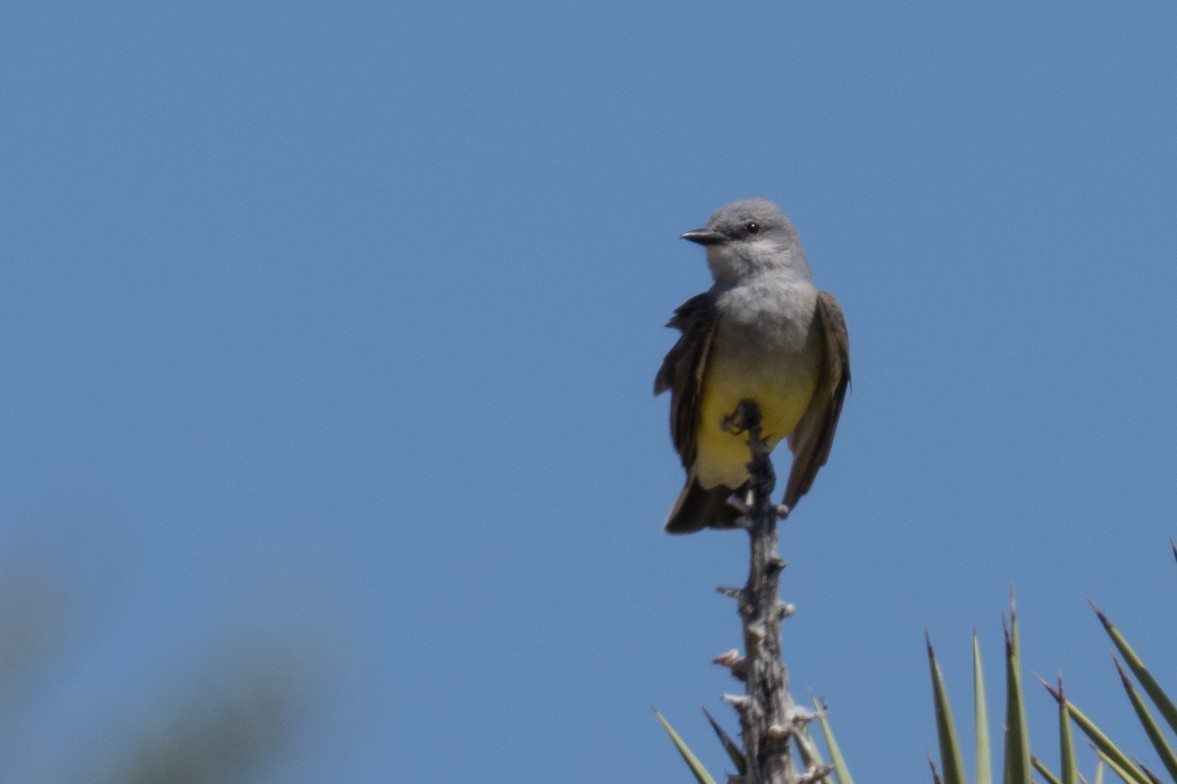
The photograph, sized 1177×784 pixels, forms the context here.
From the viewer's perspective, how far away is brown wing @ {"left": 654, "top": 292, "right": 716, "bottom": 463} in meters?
7.01

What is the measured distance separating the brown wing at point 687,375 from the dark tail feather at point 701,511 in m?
0.23

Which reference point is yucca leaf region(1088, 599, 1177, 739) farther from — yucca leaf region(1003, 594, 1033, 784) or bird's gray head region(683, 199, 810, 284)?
bird's gray head region(683, 199, 810, 284)

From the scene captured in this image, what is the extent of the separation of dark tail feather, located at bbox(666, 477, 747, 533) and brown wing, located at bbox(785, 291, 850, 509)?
1.18 feet

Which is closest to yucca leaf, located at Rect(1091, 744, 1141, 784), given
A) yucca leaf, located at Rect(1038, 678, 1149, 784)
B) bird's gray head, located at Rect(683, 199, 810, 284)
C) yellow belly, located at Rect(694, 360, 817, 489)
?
yucca leaf, located at Rect(1038, 678, 1149, 784)

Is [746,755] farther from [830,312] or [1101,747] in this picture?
[830,312]

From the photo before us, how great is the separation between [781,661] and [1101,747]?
69 cm

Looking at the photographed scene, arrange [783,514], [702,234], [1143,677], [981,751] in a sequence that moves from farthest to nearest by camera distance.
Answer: [702,234], [783,514], [1143,677], [981,751]

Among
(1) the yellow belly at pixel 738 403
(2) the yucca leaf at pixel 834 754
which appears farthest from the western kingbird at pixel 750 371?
(2) the yucca leaf at pixel 834 754

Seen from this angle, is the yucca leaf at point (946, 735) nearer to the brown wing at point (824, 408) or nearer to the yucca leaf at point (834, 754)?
the yucca leaf at point (834, 754)

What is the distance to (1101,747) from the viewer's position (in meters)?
3.11

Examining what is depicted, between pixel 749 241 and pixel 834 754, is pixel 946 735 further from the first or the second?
pixel 749 241

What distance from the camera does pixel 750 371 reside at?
6.84m

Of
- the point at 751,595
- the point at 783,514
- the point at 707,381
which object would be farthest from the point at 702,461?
the point at 751,595

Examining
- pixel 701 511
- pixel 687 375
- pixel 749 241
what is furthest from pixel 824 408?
pixel 749 241
